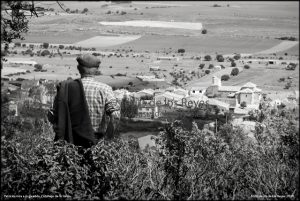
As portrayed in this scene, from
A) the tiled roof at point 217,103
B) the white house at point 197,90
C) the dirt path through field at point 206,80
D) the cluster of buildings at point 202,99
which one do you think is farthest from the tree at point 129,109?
the dirt path through field at point 206,80

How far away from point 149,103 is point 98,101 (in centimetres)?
3150

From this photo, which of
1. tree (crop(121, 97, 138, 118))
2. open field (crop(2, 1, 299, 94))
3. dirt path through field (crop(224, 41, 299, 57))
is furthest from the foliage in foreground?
dirt path through field (crop(224, 41, 299, 57))

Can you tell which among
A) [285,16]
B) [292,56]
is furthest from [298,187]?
[285,16]

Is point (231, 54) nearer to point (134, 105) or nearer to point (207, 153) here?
point (134, 105)

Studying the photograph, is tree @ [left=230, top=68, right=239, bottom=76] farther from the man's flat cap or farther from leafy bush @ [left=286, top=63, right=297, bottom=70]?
the man's flat cap

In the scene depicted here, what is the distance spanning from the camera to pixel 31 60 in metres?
59.7

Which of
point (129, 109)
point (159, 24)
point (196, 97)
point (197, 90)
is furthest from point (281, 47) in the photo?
point (129, 109)

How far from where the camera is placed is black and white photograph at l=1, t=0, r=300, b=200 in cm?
432

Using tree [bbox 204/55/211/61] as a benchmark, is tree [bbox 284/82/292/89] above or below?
above

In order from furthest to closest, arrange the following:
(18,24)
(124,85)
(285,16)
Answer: (285,16), (124,85), (18,24)

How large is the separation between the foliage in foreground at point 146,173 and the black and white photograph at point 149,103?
0.01m

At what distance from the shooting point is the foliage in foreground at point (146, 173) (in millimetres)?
4156

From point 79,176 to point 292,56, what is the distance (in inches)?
2669

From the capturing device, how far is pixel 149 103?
36.0 m
